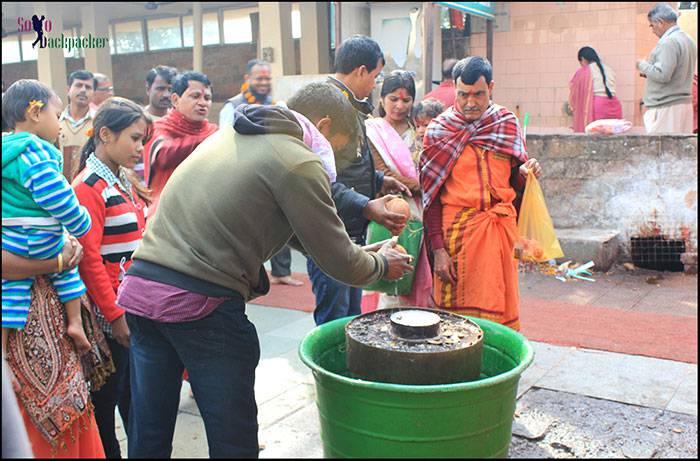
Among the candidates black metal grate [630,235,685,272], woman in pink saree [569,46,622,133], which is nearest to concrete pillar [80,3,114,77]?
woman in pink saree [569,46,622,133]

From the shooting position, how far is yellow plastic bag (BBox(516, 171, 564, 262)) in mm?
3916

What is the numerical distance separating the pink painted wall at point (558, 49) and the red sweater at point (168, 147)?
338 inches

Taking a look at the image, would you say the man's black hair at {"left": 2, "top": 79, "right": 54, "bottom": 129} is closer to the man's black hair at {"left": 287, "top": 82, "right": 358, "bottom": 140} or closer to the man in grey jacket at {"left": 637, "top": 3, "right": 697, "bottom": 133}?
the man's black hair at {"left": 287, "top": 82, "right": 358, "bottom": 140}

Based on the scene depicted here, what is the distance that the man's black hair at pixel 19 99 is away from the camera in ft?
8.68

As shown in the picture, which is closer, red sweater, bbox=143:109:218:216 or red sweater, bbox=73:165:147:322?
red sweater, bbox=73:165:147:322

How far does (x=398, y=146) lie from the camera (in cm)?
398

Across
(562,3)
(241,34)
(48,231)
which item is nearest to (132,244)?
(48,231)

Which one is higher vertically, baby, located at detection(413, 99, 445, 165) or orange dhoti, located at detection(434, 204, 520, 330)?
baby, located at detection(413, 99, 445, 165)

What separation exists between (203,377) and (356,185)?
1.37 meters

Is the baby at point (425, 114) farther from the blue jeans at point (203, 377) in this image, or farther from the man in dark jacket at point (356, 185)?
the blue jeans at point (203, 377)

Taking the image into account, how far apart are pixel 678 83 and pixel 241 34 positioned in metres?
9.32

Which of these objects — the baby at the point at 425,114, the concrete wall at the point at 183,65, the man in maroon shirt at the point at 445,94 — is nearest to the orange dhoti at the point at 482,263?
the baby at the point at 425,114

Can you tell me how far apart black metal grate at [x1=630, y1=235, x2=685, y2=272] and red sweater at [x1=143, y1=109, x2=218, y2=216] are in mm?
4609

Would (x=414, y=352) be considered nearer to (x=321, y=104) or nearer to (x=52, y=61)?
(x=321, y=104)
